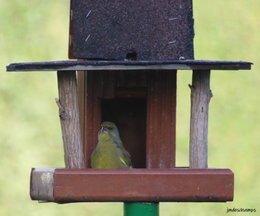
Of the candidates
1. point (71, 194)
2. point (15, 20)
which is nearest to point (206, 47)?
point (15, 20)

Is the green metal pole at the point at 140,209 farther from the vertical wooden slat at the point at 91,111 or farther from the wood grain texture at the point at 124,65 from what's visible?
the wood grain texture at the point at 124,65

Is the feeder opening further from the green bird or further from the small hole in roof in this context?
the small hole in roof

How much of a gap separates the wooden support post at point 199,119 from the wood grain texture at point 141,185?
0.24m

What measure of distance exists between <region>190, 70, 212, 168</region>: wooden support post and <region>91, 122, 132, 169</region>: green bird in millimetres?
415

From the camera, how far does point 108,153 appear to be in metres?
7.30

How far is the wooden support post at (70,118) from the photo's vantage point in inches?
276

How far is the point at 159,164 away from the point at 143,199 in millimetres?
542

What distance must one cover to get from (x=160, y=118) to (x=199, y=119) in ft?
1.08

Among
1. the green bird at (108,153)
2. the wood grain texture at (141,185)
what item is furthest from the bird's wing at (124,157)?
the wood grain texture at (141,185)

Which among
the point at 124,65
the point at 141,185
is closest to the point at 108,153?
the point at 141,185

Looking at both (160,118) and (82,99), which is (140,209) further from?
(82,99)

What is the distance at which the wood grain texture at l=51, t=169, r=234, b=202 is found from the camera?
6809mm

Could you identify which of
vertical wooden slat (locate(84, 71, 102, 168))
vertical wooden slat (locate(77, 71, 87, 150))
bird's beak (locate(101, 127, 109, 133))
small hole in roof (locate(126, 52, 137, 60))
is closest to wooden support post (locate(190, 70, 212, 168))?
small hole in roof (locate(126, 52, 137, 60))

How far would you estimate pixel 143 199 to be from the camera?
22.5 ft
